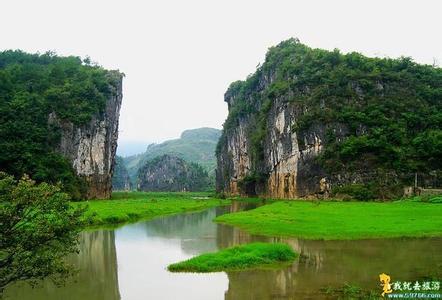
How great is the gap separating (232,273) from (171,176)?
159 m

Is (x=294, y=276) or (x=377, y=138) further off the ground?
(x=377, y=138)

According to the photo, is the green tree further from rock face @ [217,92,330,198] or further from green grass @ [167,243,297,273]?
rock face @ [217,92,330,198]

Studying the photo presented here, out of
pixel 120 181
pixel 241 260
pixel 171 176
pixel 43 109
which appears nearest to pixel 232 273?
pixel 241 260

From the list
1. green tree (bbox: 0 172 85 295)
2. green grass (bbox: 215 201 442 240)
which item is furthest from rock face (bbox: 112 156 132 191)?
green tree (bbox: 0 172 85 295)

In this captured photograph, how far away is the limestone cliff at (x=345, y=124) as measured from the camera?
2369 inches

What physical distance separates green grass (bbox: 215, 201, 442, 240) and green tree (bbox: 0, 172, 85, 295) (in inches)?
716

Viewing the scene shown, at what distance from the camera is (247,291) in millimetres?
15867

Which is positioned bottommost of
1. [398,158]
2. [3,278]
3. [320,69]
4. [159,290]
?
[159,290]

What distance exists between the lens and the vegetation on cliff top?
220ft

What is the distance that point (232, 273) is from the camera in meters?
18.8

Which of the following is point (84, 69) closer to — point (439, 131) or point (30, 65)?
point (30, 65)

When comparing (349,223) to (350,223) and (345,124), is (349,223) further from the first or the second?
(345,124)

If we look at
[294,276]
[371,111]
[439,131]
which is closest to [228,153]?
[371,111]

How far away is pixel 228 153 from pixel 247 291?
107083mm
